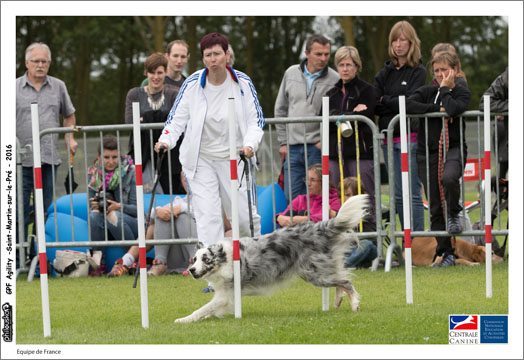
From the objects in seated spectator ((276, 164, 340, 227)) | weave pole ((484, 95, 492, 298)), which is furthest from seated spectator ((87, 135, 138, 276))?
weave pole ((484, 95, 492, 298))

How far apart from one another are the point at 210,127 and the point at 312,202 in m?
2.10

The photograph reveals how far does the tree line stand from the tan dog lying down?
1465 centimetres

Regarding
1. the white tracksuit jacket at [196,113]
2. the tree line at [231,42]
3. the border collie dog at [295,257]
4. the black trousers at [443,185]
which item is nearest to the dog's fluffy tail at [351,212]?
the border collie dog at [295,257]

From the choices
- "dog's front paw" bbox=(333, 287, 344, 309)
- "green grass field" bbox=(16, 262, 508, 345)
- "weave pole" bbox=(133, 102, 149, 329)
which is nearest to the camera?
"green grass field" bbox=(16, 262, 508, 345)

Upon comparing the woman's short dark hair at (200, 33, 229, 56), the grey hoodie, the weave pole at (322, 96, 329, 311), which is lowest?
the weave pole at (322, 96, 329, 311)

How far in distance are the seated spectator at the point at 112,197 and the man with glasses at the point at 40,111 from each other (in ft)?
1.48

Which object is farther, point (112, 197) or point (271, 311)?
point (112, 197)

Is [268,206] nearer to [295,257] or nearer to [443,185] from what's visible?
[443,185]

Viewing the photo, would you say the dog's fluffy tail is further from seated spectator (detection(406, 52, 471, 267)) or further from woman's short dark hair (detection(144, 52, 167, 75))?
woman's short dark hair (detection(144, 52, 167, 75))

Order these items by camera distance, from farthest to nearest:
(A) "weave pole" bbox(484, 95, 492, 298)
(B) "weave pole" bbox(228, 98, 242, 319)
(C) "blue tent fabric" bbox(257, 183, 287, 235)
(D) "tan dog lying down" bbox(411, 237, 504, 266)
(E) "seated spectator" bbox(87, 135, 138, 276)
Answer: (C) "blue tent fabric" bbox(257, 183, 287, 235) < (E) "seated spectator" bbox(87, 135, 138, 276) < (D) "tan dog lying down" bbox(411, 237, 504, 266) < (A) "weave pole" bbox(484, 95, 492, 298) < (B) "weave pole" bbox(228, 98, 242, 319)

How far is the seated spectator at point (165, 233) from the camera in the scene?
8.87 m

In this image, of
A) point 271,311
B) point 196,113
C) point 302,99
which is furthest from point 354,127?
point 271,311

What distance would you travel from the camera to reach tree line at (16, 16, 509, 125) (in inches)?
959

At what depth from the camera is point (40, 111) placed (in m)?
9.23
